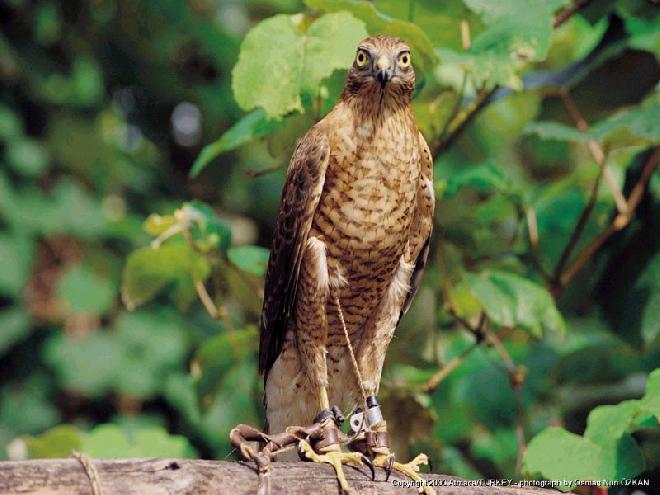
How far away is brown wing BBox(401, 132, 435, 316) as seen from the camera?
119 inches

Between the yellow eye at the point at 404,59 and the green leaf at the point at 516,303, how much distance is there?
2.86 ft

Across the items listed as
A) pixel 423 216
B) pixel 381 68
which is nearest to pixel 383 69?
pixel 381 68

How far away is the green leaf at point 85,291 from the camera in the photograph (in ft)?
19.3

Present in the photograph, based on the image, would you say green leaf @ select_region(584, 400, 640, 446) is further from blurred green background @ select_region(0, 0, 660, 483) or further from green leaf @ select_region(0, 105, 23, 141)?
green leaf @ select_region(0, 105, 23, 141)

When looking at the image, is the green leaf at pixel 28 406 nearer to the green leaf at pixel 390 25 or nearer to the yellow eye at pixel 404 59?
the green leaf at pixel 390 25

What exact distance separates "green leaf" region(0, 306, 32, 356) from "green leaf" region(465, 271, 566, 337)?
11.1ft

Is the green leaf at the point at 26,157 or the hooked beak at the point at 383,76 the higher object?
the hooked beak at the point at 383,76

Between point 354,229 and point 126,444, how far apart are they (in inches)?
47.6

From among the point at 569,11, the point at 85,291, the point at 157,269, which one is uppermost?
the point at 569,11

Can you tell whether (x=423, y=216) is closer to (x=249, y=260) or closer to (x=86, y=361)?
(x=249, y=260)

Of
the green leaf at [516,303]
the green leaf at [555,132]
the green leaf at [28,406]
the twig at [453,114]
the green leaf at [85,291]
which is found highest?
the twig at [453,114]

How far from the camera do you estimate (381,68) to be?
2770mm

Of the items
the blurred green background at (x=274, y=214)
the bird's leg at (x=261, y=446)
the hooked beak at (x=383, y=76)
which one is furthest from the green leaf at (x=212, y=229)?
the bird's leg at (x=261, y=446)

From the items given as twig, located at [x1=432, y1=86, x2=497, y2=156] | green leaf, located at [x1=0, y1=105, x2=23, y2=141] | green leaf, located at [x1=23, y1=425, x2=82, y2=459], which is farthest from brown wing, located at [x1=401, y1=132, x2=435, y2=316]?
green leaf, located at [x1=0, y1=105, x2=23, y2=141]
